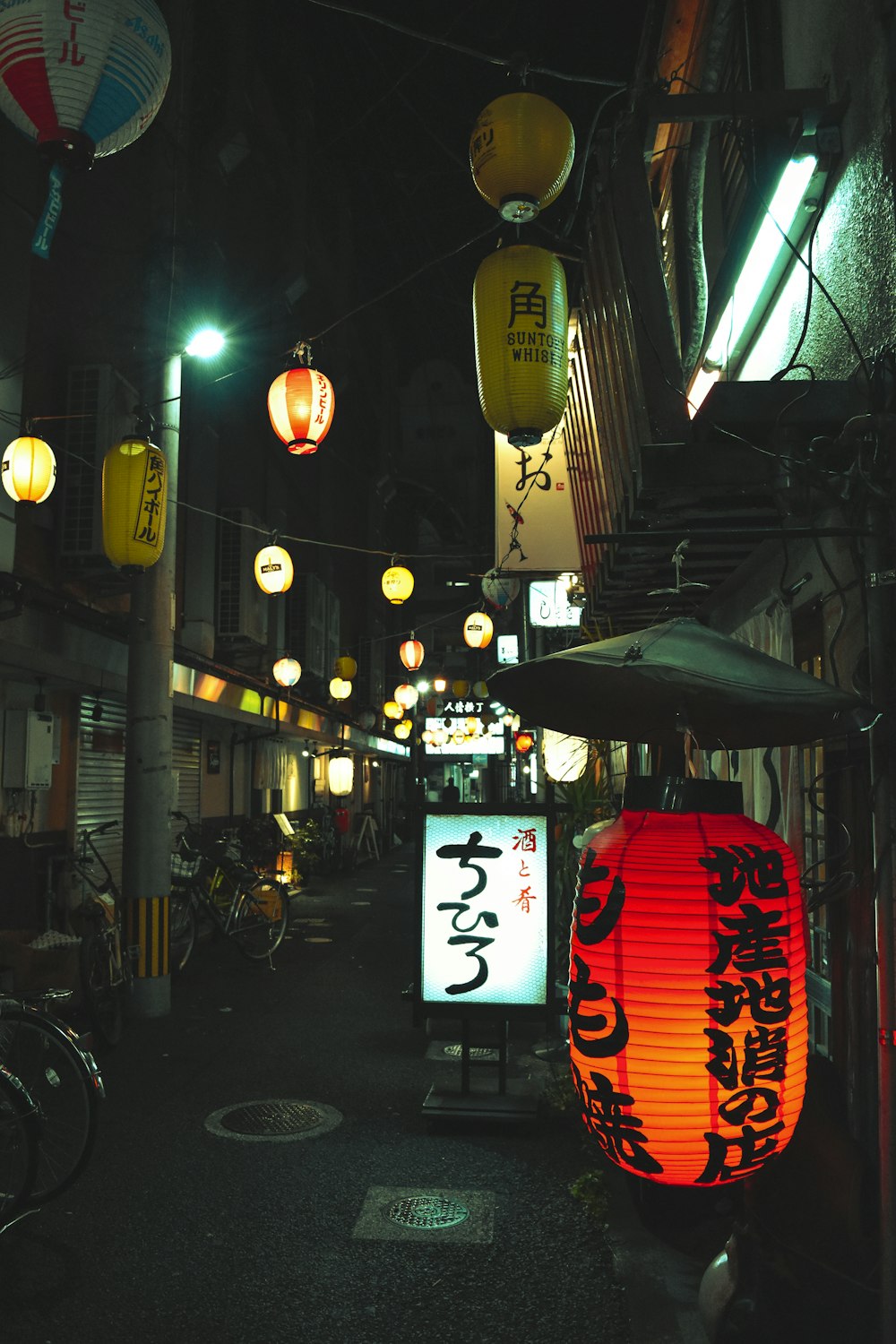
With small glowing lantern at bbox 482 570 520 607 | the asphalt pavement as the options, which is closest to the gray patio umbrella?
the asphalt pavement

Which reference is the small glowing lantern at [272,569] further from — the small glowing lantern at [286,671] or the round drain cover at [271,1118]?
the round drain cover at [271,1118]

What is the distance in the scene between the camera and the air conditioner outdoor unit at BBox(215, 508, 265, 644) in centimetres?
2116

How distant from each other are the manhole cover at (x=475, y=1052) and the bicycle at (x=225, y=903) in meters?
5.36

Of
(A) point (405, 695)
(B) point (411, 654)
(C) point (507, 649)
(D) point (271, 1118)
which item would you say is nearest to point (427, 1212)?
(D) point (271, 1118)

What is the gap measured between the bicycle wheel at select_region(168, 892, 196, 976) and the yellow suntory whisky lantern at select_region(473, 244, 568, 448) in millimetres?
10054

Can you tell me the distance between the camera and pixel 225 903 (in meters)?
17.5

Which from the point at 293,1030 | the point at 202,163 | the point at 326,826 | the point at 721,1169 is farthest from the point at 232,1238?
the point at 326,826

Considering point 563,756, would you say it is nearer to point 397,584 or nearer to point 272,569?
point 272,569

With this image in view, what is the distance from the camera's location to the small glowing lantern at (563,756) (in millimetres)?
12430

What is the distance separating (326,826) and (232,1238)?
84.8 feet

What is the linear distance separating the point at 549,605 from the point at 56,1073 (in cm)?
1247

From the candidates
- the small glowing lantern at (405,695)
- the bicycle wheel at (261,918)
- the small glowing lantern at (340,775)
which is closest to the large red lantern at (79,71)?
the bicycle wheel at (261,918)

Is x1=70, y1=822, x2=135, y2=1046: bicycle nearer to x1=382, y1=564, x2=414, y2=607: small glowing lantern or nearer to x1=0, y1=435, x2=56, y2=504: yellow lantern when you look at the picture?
x1=0, y1=435, x2=56, y2=504: yellow lantern

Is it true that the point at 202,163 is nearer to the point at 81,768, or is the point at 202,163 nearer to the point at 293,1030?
the point at 81,768
